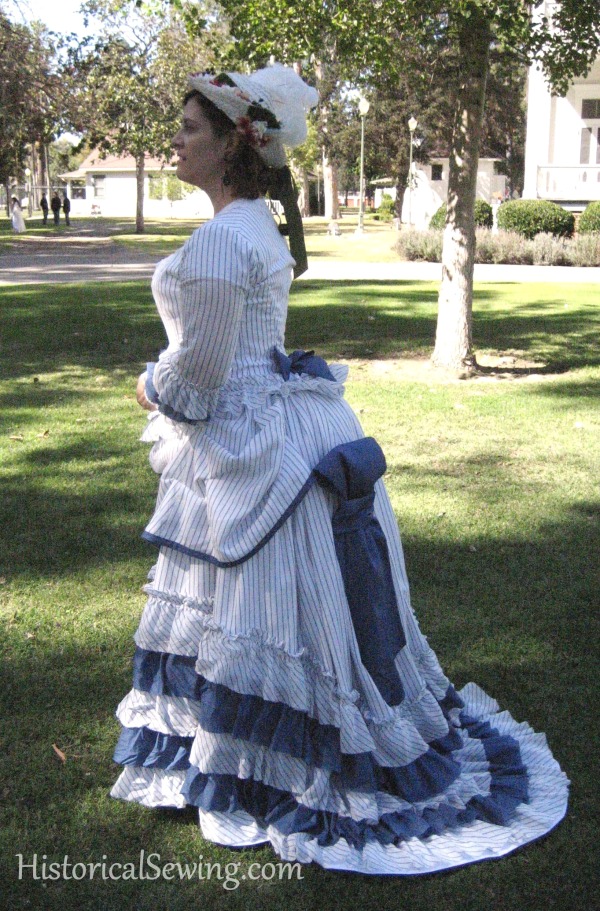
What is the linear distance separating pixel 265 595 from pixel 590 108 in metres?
29.9

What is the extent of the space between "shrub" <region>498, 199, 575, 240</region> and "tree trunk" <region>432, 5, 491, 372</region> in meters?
16.2

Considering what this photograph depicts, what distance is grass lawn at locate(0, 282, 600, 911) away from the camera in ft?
8.67

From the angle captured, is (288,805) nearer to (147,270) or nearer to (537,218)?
(147,270)

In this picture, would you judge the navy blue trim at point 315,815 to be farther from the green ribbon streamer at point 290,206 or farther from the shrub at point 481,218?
the shrub at point 481,218

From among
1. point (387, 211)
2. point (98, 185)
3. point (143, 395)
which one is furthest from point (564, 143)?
point (98, 185)

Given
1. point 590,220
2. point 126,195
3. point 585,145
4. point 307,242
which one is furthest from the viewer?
point 126,195

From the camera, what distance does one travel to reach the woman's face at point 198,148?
2668mm

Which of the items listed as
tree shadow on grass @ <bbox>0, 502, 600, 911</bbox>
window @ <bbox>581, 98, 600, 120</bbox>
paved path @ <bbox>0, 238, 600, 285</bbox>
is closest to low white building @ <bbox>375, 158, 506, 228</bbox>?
window @ <bbox>581, 98, 600, 120</bbox>

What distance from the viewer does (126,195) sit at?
7181cm

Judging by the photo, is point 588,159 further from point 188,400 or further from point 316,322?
point 188,400

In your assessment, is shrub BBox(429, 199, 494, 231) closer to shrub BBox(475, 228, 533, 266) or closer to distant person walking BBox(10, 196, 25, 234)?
shrub BBox(475, 228, 533, 266)

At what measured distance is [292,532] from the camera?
8.83 ft

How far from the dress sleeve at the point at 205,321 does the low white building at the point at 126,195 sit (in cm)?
6023

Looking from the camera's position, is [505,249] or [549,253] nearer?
[549,253]
